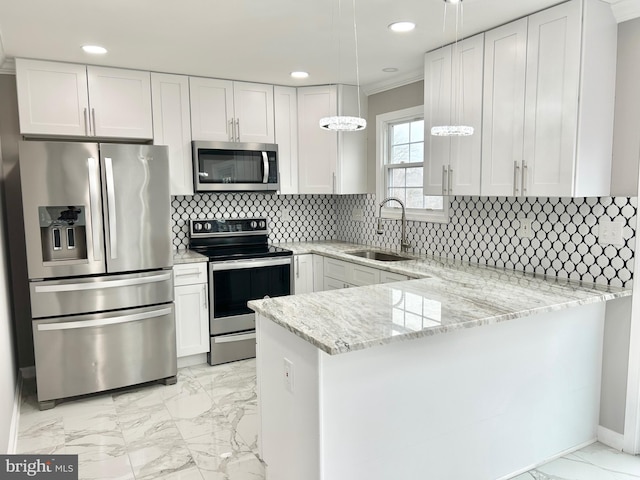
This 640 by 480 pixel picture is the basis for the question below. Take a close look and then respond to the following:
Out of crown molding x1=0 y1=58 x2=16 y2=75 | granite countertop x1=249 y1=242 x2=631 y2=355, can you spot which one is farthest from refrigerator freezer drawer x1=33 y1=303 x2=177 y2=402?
crown molding x1=0 y1=58 x2=16 y2=75

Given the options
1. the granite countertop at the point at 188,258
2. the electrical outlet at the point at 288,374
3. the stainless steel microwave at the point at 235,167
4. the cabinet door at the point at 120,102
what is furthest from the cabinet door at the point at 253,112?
the electrical outlet at the point at 288,374

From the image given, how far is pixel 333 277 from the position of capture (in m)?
4.11

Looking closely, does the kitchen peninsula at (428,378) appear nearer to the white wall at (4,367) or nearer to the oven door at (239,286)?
the white wall at (4,367)

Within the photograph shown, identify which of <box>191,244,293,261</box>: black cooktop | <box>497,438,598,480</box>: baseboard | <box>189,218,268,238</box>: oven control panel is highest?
<box>189,218,268,238</box>: oven control panel

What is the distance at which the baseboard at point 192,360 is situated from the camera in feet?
12.9

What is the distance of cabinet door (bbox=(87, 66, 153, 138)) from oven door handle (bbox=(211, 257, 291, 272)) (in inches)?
47.1

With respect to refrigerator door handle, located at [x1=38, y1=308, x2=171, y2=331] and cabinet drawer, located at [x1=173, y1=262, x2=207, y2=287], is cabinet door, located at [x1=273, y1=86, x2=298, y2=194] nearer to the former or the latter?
cabinet drawer, located at [x1=173, y1=262, x2=207, y2=287]

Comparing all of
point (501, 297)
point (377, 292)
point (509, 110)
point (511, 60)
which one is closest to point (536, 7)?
point (511, 60)

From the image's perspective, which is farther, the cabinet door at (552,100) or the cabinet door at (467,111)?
the cabinet door at (467,111)

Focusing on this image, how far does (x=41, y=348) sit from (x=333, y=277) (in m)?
2.23

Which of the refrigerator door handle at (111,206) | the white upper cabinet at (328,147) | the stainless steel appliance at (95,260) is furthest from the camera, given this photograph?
the white upper cabinet at (328,147)

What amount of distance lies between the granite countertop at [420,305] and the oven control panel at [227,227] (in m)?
2.07

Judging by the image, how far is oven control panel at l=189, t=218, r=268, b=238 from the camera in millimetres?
4324

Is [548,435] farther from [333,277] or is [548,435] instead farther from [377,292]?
[333,277]
